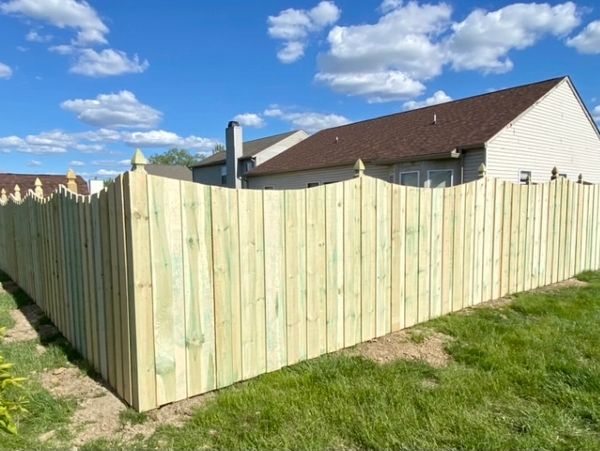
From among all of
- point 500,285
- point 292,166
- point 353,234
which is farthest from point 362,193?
point 292,166

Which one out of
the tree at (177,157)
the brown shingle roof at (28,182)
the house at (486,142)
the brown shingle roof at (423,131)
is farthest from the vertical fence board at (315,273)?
the tree at (177,157)

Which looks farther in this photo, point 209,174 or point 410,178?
point 209,174

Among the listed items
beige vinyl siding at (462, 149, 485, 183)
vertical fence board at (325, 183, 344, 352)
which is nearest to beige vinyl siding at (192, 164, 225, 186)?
beige vinyl siding at (462, 149, 485, 183)

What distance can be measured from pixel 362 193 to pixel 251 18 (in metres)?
8.72

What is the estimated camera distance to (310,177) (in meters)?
17.9

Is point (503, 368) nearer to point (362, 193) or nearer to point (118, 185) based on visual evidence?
point (362, 193)

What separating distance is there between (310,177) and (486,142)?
8.27 meters

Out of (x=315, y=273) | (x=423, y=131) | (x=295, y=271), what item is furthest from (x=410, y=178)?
(x=295, y=271)

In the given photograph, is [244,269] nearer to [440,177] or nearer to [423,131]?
[440,177]

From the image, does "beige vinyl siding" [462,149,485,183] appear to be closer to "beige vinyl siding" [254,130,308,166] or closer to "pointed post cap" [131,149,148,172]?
"pointed post cap" [131,149,148,172]

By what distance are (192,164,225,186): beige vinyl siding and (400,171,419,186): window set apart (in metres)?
16.8

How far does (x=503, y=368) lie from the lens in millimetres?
3250

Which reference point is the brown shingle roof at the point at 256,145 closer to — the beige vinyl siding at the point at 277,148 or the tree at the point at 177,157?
the beige vinyl siding at the point at 277,148

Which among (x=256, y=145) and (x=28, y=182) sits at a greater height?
(x=256, y=145)
